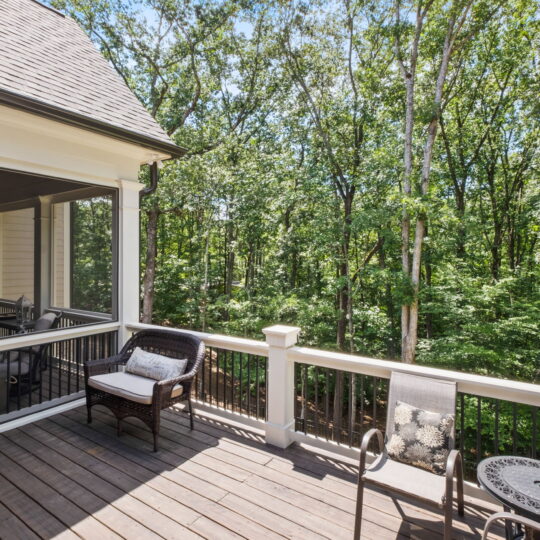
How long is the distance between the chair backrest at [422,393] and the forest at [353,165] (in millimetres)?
7241

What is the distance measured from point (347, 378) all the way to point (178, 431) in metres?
9.12

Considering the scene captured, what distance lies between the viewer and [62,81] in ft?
13.1

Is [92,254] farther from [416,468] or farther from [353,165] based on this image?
[353,165]

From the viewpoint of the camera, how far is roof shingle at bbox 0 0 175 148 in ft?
11.5

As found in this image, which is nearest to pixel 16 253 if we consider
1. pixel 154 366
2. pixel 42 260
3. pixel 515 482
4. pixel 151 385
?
pixel 42 260

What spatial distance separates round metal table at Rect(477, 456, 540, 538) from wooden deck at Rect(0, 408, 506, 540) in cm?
62

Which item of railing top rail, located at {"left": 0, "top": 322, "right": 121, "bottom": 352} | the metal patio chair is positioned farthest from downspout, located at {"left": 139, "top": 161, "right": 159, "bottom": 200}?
the metal patio chair

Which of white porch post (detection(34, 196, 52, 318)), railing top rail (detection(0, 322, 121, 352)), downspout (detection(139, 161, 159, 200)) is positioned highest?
downspout (detection(139, 161, 159, 200))

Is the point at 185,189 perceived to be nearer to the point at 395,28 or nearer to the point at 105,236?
the point at 105,236

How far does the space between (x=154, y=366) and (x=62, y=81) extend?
333 cm

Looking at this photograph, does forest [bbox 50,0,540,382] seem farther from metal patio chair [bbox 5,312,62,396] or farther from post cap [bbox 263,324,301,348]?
post cap [bbox 263,324,301,348]

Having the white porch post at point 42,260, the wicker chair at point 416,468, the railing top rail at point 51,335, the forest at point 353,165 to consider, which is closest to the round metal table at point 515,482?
the wicker chair at point 416,468

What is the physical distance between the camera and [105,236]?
484 cm

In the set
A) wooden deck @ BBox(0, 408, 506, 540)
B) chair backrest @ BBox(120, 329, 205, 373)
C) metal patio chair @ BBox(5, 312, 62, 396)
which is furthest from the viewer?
metal patio chair @ BBox(5, 312, 62, 396)
